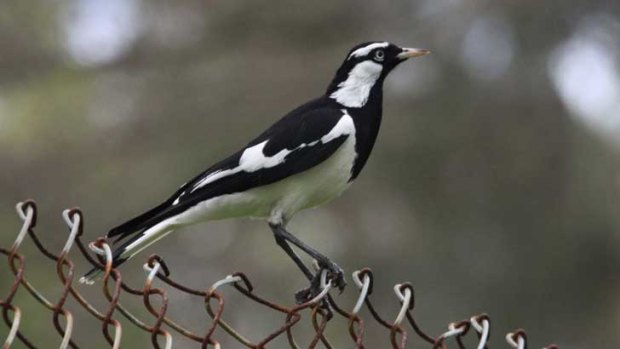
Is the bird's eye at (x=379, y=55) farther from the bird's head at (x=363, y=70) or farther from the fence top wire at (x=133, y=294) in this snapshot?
the fence top wire at (x=133, y=294)

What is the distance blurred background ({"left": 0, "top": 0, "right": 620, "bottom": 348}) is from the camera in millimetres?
8414

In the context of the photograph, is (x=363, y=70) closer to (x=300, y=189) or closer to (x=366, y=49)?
(x=366, y=49)

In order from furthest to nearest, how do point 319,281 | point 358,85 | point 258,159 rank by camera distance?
1. point 358,85
2. point 258,159
3. point 319,281

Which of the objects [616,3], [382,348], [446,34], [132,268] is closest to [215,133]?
[132,268]

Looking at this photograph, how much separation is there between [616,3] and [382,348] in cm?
422

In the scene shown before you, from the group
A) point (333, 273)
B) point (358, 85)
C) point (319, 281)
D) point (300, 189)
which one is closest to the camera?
point (319, 281)

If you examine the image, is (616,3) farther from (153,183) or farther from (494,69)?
(153,183)

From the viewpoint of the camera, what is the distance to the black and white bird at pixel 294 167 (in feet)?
14.3

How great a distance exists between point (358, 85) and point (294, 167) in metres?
0.51

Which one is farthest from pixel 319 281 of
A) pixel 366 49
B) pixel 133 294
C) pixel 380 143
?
pixel 380 143

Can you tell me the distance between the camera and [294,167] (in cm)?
Result: 447

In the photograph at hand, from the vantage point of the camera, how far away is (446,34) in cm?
1015

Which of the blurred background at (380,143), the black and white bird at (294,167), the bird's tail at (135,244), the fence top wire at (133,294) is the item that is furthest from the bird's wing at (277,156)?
the blurred background at (380,143)

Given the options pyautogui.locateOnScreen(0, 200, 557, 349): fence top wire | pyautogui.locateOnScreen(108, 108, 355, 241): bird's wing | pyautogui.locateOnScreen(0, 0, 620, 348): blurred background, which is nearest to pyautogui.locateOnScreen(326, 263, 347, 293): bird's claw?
pyautogui.locateOnScreen(0, 200, 557, 349): fence top wire
